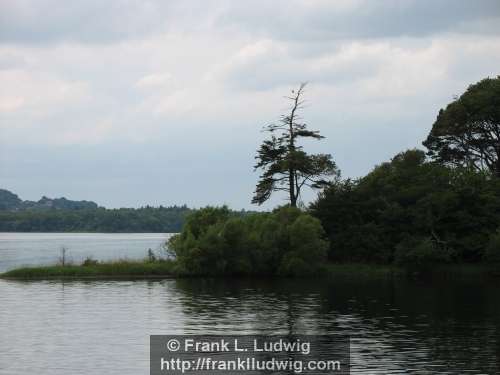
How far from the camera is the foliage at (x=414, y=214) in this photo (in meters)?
89.8

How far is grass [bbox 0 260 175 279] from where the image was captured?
8356 cm

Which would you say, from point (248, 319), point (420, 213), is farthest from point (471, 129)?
point (248, 319)

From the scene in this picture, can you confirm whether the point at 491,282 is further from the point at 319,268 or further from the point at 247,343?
the point at 247,343

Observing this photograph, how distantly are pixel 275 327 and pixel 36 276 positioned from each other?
1682 inches

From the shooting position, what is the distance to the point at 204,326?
4800 centimetres

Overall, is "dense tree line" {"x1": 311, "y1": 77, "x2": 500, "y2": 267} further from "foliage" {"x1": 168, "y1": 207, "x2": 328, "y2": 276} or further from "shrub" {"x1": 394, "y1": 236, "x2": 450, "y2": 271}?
"foliage" {"x1": 168, "y1": 207, "x2": 328, "y2": 276}

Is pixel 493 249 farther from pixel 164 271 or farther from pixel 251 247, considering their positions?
pixel 164 271

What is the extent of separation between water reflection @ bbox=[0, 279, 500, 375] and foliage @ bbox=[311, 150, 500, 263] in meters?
10.4

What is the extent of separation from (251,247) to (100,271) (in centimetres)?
1664

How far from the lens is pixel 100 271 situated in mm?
84625

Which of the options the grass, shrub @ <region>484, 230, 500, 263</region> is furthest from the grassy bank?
shrub @ <region>484, 230, 500, 263</region>

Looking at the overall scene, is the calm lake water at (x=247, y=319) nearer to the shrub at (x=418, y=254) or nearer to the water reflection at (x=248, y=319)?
the water reflection at (x=248, y=319)

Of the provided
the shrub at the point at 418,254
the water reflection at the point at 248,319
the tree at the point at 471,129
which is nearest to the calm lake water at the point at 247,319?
the water reflection at the point at 248,319

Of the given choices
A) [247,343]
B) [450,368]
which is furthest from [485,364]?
[247,343]
